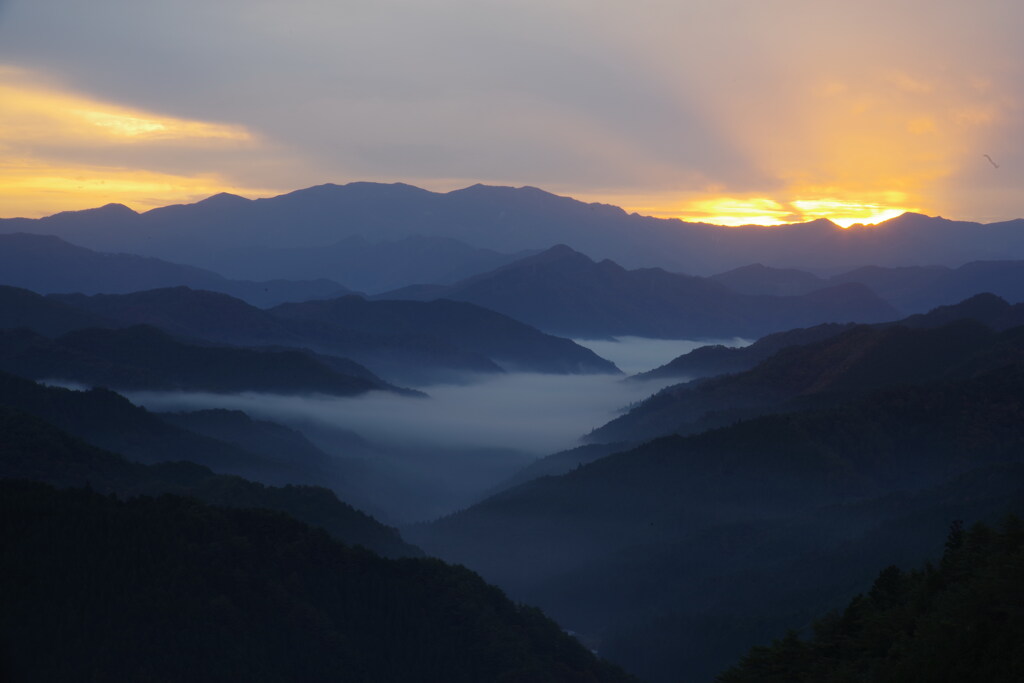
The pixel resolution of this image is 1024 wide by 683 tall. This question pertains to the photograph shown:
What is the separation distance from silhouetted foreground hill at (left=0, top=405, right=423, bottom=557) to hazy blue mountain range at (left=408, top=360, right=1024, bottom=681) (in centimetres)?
3351

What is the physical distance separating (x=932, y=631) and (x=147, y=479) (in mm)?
93769

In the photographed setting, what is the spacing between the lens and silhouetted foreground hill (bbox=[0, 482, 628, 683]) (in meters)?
65.2

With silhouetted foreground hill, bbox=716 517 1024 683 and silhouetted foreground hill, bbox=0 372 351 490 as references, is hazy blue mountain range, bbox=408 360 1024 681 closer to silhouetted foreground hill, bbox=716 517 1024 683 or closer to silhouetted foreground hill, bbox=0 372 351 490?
silhouetted foreground hill, bbox=0 372 351 490

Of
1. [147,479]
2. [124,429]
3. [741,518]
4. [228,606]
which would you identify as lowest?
[741,518]

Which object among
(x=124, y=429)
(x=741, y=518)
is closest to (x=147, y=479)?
(x=124, y=429)

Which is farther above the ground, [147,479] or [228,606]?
[147,479]

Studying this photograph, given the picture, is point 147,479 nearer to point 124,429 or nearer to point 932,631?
point 124,429

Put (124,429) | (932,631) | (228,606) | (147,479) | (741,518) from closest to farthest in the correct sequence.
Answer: (932,631)
(228,606)
(147,479)
(741,518)
(124,429)

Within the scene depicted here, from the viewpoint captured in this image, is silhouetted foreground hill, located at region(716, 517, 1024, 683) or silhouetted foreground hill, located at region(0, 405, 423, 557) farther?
silhouetted foreground hill, located at region(0, 405, 423, 557)

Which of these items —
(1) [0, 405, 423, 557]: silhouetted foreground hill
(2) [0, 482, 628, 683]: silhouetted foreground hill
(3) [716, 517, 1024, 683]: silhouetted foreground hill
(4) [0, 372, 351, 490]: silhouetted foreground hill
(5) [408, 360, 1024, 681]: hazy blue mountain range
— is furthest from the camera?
(4) [0, 372, 351, 490]: silhouetted foreground hill

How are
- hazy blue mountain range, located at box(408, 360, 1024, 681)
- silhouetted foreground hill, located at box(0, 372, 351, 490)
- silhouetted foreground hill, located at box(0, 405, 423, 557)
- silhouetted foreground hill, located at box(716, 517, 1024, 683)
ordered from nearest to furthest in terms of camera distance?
1. silhouetted foreground hill, located at box(716, 517, 1024, 683)
2. silhouetted foreground hill, located at box(0, 405, 423, 557)
3. hazy blue mountain range, located at box(408, 360, 1024, 681)
4. silhouetted foreground hill, located at box(0, 372, 351, 490)

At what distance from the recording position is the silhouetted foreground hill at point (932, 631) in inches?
1259

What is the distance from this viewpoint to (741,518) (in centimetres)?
14162

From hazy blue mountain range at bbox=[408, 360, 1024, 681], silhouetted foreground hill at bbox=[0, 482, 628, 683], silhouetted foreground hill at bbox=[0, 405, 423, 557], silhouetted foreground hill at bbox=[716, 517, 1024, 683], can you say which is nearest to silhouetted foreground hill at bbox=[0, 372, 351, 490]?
hazy blue mountain range at bbox=[408, 360, 1024, 681]
